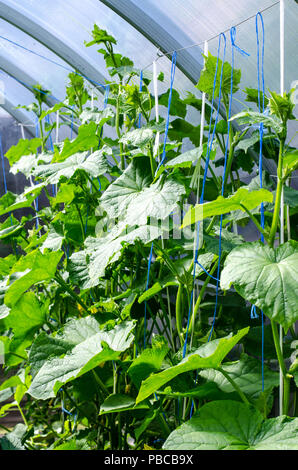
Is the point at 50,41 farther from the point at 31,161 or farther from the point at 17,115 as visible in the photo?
the point at 17,115

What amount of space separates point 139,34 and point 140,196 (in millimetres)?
1463

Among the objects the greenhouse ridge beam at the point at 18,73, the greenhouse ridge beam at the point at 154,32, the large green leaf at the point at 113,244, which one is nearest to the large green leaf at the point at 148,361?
the large green leaf at the point at 113,244

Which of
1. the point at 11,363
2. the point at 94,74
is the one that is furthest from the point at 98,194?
the point at 94,74

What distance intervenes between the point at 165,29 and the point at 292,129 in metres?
0.78

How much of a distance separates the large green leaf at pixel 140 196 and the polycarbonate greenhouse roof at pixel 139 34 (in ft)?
1.87

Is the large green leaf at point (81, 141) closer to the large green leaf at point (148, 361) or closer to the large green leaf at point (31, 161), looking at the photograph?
the large green leaf at point (31, 161)

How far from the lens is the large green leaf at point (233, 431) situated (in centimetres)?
102

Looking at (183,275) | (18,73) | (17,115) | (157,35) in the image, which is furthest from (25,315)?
(17,115)

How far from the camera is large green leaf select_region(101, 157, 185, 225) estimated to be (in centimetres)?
131

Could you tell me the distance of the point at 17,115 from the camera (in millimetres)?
4371

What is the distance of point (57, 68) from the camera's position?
3.39m

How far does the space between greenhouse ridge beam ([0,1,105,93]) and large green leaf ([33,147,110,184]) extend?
1.36 meters

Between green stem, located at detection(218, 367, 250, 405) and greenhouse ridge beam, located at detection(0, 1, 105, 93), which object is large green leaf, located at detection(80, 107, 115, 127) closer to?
greenhouse ridge beam, located at detection(0, 1, 105, 93)

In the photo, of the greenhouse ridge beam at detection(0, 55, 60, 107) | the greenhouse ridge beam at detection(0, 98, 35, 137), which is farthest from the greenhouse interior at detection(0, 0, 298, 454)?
the greenhouse ridge beam at detection(0, 98, 35, 137)
